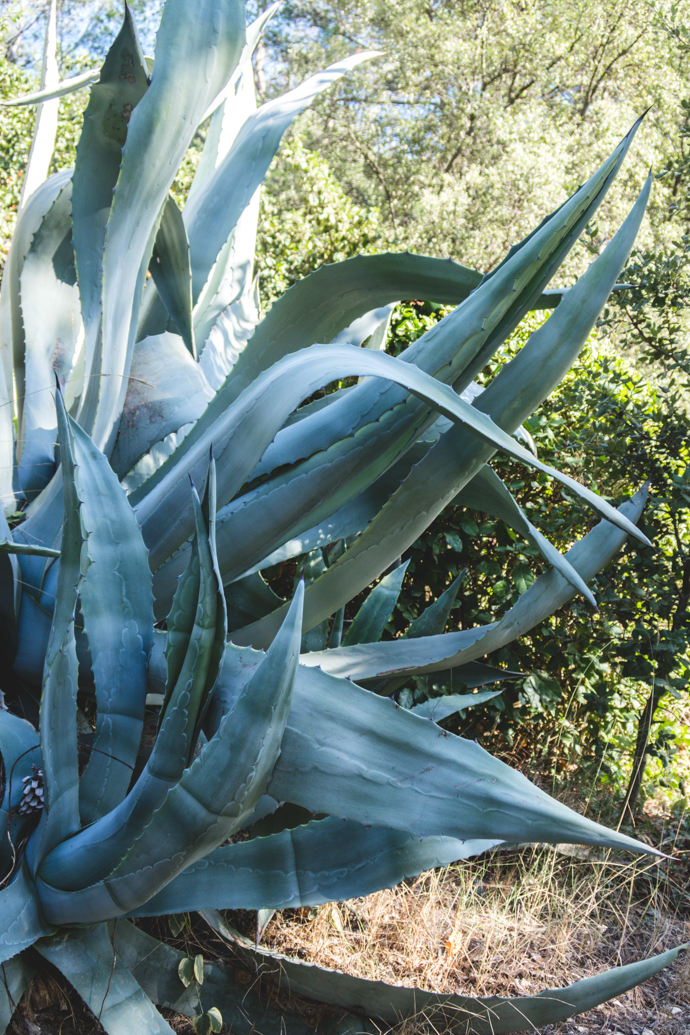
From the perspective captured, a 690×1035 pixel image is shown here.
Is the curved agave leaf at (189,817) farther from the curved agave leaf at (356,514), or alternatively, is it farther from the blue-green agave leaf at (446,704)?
the blue-green agave leaf at (446,704)

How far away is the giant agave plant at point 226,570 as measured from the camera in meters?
1.03

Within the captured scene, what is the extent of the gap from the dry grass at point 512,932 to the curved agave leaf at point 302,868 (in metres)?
0.64

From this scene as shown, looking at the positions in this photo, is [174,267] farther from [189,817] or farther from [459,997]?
[459,997]

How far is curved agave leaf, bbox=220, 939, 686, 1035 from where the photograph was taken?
131 centimetres

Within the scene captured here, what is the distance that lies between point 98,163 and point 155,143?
17cm

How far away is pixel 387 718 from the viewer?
1079 millimetres

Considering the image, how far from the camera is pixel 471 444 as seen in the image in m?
1.39

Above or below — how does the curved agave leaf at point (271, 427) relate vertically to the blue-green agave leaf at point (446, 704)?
above

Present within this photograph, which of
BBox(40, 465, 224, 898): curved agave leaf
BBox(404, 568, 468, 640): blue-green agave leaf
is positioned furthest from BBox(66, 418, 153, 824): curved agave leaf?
BBox(404, 568, 468, 640): blue-green agave leaf

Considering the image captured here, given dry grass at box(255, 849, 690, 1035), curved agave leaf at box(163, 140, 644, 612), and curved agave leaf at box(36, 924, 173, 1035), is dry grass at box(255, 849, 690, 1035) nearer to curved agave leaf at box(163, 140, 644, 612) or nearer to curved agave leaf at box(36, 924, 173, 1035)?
curved agave leaf at box(36, 924, 173, 1035)

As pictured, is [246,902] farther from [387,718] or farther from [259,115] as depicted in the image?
[259,115]

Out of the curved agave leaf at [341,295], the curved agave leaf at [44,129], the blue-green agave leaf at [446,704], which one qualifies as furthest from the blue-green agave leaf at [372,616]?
the curved agave leaf at [44,129]

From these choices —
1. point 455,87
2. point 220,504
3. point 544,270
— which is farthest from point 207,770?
point 455,87

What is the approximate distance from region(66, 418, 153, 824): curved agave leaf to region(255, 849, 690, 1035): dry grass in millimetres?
806
